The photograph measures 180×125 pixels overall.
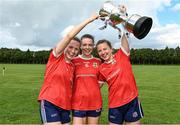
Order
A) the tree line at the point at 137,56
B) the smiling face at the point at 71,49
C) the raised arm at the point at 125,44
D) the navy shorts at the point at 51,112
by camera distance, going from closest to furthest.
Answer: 1. the navy shorts at the point at 51,112
2. the smiling face at the point at 71,49
3. the raised arm at the point at 125,44
4. the tree line at the point at 137,56

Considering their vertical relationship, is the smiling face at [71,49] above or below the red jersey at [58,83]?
above

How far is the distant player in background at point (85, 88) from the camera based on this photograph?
6891mm

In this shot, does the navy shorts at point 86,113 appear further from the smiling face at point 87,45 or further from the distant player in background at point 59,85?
the smiling face at point 87,45

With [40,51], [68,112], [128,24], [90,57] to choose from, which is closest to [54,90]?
[68,112]

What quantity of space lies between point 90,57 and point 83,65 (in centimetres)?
22

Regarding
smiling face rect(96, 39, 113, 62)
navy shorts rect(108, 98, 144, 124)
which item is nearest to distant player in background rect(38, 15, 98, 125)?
smiling face rect(96, 39, 113, 62)

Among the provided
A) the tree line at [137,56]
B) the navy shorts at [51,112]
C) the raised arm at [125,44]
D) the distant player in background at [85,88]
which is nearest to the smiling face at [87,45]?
the distant player in background at [85,88]

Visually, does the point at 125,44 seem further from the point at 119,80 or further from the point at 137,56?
the point at 137,56

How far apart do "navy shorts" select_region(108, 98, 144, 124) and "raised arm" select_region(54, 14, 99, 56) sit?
4.95ft

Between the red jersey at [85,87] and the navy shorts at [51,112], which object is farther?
the red jersey at [85,87]

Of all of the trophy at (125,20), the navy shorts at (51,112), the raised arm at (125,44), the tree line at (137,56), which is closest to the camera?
the trophy at (125,20)

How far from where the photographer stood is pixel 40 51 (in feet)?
493

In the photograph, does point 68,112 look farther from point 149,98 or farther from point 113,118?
point 149,98

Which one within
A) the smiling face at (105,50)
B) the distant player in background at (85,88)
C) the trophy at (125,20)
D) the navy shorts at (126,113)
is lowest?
the navy shorts at (126,113)
